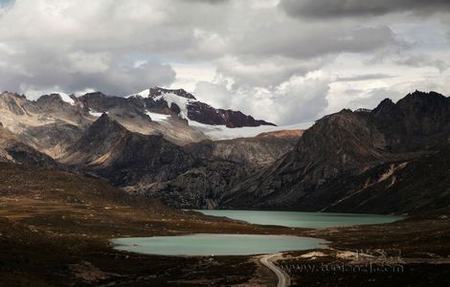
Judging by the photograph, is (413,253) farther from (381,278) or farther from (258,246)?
(258,246)

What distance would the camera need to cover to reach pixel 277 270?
122 metres

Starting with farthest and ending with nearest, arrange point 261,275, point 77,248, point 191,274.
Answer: point 77,248
point 191,274
point 261,275

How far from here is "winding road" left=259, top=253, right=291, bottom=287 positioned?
4117 inches

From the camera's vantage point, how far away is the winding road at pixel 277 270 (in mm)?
104562

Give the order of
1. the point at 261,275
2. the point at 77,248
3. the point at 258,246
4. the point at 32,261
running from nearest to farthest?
the point at 261,275, the point at 32,261, the point at 77,248, the point at 258,246

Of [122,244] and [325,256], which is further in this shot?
[122,244]

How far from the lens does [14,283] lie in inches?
3708

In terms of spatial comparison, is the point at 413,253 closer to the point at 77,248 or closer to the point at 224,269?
the point at 224,269

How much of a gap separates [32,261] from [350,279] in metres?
64.6

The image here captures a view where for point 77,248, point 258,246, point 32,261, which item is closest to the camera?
point 32,261

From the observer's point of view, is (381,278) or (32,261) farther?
(32,261)

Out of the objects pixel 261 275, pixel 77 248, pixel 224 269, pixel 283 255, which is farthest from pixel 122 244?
pixel 261 275

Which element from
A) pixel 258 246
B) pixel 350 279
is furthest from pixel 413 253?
pixel 258 246

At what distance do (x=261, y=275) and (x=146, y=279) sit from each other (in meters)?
20.1
